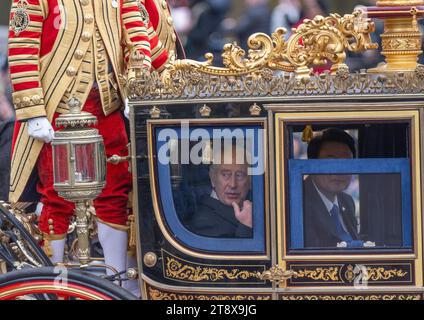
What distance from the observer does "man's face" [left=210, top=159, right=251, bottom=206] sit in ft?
15.1

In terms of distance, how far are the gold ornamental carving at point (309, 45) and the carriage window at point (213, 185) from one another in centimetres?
21

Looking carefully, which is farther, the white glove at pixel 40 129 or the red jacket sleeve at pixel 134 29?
the red jacket sleeve at pixel 134 29

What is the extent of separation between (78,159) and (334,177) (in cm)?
78

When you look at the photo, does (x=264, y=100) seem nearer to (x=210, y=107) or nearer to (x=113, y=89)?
(x=210, y=107)

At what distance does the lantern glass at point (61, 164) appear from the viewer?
4.60 metres

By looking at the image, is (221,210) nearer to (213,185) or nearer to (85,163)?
(213,185)

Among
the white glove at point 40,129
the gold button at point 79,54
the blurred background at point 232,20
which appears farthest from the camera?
the blurred background at point 232,20

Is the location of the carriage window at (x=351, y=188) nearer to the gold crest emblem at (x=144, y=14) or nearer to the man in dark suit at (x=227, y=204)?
the man in dark suit at (x=227, y=204)

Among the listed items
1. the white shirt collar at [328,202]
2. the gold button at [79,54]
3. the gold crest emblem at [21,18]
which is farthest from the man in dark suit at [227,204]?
the gold crest emblem at [21,18]

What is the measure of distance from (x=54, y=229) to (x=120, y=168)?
1.08 feet

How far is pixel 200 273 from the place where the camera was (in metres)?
4.61

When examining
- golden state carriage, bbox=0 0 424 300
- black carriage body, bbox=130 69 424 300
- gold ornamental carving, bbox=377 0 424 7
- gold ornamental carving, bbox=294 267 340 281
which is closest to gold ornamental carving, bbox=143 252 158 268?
golden state carriage, bbox=0 0 424 300

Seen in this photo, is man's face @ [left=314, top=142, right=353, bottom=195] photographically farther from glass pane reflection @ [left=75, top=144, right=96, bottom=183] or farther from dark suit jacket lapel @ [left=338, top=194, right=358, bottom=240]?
glass pane reflection @ [left=75, top=144, right=96, bottom=183]

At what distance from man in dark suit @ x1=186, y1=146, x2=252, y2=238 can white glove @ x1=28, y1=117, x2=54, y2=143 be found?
0.66 metres
